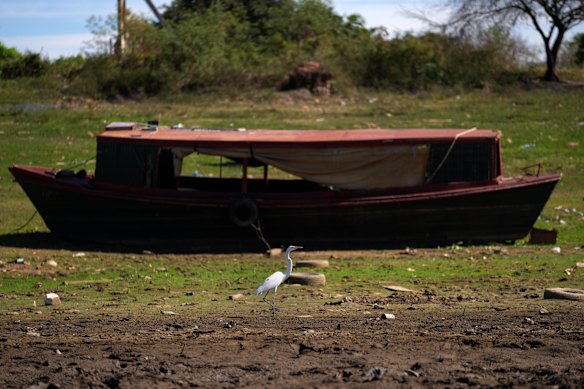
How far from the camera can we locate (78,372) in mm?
8359

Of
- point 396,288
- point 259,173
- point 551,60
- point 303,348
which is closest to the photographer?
point 303,348

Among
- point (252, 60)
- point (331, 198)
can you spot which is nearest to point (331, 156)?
point (331, 198)

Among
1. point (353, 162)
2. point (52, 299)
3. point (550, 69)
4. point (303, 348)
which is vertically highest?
point (550, 69)

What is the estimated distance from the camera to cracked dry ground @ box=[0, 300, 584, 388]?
26.8ft

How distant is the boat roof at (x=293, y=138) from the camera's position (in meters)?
16.5

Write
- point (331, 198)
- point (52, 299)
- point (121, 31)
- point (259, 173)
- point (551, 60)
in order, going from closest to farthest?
1. point (52, 299)
2. point (331, 198)
3. point (259, 173)
4. point (551, 60)
5. point (121, 31)

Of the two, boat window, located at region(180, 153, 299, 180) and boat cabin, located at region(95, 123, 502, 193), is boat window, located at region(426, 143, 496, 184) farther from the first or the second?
boat window, located at region(180, 153, 299, 180)

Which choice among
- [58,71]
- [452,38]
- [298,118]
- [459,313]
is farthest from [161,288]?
[452,38]

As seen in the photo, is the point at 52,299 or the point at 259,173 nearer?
the point at 52,299

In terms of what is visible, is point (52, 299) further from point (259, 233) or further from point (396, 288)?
point (259, 233)

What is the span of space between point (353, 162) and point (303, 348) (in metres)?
7.81

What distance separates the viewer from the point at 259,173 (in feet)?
72.7

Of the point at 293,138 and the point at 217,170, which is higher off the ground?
the point at 293,138

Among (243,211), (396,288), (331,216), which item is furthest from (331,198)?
(396,288)
